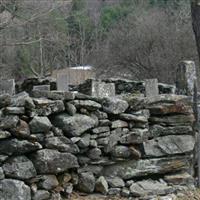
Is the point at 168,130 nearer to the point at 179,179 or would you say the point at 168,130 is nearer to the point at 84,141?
the point at 179,179

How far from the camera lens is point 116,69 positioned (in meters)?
27.4

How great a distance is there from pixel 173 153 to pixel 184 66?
5.06ft

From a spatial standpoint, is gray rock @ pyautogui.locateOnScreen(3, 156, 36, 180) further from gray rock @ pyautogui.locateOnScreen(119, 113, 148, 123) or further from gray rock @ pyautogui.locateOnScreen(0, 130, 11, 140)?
gray rock @ pyautogui.locateOnScreen(119, 113, 148, 123)

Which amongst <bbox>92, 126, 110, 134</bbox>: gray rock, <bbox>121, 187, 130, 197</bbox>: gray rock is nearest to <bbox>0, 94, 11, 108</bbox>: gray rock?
<bbox>92, 126, 110, 134</bbox>: gray rock

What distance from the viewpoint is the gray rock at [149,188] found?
279 inches

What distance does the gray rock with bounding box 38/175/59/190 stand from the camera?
653 centimetres

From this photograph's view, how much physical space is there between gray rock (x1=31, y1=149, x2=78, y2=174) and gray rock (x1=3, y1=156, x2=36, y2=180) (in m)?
0.10

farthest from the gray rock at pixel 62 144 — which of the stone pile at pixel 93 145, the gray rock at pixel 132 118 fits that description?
the gray rock at pixel 132 118

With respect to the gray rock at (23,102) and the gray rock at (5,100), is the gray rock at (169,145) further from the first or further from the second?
the gray rock at (5,100)

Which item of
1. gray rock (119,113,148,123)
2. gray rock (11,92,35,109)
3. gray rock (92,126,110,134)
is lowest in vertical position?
gray rock (92,126,110,134)

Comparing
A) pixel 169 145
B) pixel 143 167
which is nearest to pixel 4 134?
pixel 143 167

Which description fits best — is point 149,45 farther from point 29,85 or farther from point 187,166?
point 187,166

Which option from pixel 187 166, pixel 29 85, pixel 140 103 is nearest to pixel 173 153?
pixel 187 166

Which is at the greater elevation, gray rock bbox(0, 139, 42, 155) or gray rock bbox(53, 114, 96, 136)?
gray rock bbox(53, 114, 96, 136)
